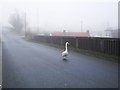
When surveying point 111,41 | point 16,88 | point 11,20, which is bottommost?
point 16,88

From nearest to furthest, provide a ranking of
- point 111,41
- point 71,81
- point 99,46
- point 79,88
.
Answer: point 79,88 < point 71,81 < point 111,41 < point 99,46

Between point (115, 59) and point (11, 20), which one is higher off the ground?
point (11, 20)

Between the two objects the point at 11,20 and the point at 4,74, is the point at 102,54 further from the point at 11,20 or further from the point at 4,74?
the point at 11,20

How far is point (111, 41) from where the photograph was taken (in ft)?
44.4

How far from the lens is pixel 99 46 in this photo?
606 inches

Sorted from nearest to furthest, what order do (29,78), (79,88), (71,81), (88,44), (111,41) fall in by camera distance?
(79,88) < (71,81) < (29,78) < (111,41) < (88,44)

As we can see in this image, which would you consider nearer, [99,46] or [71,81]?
[71,81]

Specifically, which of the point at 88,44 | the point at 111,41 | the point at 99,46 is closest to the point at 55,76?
the point at 111,41

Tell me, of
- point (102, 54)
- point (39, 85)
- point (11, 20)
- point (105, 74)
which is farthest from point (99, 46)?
point (11, 20)

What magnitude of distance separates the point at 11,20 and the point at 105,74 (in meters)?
111

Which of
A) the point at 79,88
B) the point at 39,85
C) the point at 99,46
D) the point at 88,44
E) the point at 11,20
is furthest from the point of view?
the point at 11,20

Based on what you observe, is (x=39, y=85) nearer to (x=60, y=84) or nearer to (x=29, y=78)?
(x=60, y=84)

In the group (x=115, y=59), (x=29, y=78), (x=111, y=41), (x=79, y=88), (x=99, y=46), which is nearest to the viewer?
(x=79, y=88)

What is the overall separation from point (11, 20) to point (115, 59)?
353 feet
